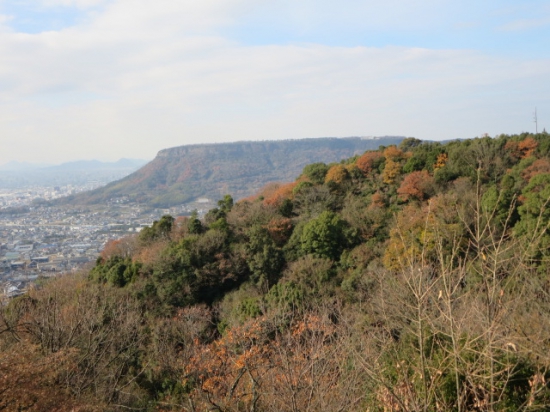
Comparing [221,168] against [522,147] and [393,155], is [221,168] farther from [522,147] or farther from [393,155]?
[522,147]

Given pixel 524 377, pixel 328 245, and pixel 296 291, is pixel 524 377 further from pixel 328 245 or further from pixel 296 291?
pixel 328 245

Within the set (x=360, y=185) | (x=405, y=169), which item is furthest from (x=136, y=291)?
(x=405, y=169)

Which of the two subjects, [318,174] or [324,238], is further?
[318,174]

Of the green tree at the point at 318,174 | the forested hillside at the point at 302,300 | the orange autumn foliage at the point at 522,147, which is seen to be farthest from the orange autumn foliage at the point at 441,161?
the green tree at the point at 318,174

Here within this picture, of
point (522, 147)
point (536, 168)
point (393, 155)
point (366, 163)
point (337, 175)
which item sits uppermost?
point (393, 155)

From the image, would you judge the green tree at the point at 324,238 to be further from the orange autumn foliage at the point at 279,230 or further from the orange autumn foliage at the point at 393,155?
the orange autumn foliage at the point at 393,155

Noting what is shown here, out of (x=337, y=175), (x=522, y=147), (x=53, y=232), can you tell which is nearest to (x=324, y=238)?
(x=337, y=175)

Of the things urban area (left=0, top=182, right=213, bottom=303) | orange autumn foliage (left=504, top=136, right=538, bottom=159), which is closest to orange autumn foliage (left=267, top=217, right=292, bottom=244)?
urban area (left=0, top=182, right=213, bottom=303)
